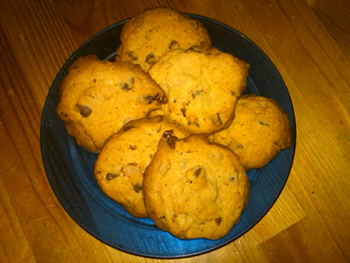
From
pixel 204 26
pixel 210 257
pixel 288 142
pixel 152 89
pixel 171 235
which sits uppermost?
pixel 204 26

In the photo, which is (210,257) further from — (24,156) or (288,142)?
(24,156)

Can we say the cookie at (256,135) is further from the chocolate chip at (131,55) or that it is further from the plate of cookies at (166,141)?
the chocolate chip at (131,55)

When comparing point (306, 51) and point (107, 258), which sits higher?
point (306, 51)

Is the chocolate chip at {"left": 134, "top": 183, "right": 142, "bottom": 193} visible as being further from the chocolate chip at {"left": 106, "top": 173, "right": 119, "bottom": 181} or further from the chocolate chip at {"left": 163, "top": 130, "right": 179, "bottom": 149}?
the chocolate chip at {"left": 163, "top": 130, "right": 179, "bottom": 149}

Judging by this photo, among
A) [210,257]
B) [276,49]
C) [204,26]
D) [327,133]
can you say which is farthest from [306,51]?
[210,257]

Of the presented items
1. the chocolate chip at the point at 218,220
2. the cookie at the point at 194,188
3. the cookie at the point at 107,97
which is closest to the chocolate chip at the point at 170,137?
the cookie at the point at 194,188

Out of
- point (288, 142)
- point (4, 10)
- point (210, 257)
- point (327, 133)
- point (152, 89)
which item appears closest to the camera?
point (152, 89)
